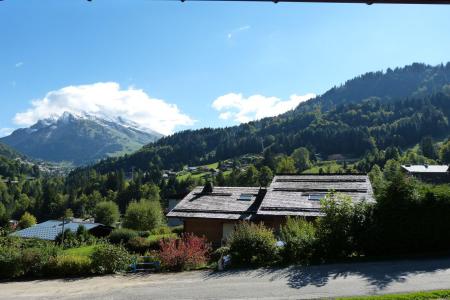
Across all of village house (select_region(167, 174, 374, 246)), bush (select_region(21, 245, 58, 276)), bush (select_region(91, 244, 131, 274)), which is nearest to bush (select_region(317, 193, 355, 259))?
village house (select_region(167, 174, 374, 246))

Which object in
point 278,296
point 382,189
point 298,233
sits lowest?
point 278,296

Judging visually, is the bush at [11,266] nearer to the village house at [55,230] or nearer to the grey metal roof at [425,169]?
the village house at [55,230]

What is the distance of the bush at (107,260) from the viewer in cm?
2064

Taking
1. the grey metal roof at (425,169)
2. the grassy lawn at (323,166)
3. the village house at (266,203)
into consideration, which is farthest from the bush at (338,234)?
the grassy lawn at (323,166)

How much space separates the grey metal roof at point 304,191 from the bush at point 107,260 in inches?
428

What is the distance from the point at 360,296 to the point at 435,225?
7.43m

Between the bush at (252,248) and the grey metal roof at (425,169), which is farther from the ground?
the grey metal roof at (425,169)

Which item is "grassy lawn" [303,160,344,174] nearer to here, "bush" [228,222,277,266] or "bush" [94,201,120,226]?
"bush" [94,201,120,226]

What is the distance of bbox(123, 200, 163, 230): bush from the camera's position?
64.1 m

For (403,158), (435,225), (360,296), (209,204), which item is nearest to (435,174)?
(403,158)

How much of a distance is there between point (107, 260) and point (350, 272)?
1168 centimetres

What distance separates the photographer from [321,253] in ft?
63.1

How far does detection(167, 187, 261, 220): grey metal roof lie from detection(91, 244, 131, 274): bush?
10037 millimetres

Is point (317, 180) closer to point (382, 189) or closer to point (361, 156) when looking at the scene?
point (382, 189)
